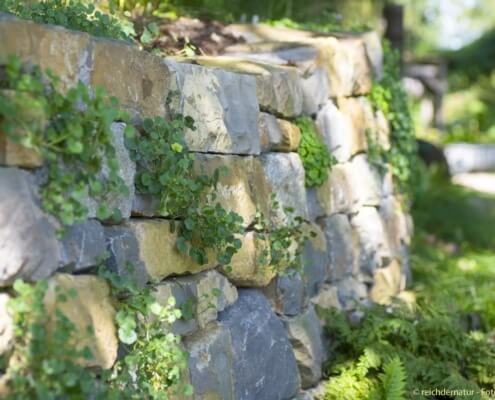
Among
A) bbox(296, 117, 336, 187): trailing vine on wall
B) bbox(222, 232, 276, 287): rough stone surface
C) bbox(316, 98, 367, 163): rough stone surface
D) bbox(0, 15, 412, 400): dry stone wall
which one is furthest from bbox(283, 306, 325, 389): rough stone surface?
bbox(316, 98, 367, 163): rough stone surface

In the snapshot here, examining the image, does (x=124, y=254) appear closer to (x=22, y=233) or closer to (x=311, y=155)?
(x=22, y=233)

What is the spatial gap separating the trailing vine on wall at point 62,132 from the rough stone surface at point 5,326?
0.33 m

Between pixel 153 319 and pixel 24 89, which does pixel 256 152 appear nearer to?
pixel 153 319

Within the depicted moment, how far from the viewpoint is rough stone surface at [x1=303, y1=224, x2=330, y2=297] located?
4871 millimetres

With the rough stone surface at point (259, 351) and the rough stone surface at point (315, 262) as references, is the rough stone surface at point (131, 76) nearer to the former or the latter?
the rough stone surface at point (259, 351)

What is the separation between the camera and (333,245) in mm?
5383

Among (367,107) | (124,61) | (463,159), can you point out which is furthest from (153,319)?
(463,159)

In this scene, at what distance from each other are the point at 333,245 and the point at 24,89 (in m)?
2.98

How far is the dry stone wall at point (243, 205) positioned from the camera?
9.52ft

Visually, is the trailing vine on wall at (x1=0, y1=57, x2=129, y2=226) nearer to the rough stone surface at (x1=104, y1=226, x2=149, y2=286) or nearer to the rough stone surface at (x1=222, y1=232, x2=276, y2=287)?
the rough stone surface at (x1=104, y1=226, x2=149, y2=286)

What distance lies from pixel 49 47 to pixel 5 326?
3.02 ft

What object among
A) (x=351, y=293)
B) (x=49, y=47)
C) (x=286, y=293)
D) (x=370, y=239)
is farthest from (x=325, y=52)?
(x=49, y=47)

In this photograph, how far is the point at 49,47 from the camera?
2.93 metres

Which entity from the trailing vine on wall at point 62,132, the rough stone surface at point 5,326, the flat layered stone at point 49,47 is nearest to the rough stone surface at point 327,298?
the trailing vine on wall at point 62,132
